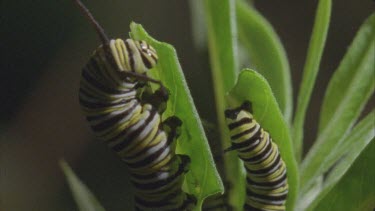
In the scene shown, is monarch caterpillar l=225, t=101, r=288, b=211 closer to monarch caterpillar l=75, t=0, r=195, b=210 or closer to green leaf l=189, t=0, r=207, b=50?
monarch caterpillar l=75, t=0, r=195, b=210

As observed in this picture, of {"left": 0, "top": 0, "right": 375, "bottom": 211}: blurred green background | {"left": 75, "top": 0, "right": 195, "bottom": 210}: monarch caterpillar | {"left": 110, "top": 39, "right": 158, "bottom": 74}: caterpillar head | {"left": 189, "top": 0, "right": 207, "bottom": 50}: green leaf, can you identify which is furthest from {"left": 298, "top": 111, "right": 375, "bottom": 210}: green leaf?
{"left": 0, "top": 0, "right": 375, "bottom": 211}: blurred green background

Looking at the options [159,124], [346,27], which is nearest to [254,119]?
[159,124]

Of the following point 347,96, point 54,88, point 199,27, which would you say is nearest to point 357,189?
point 347,96

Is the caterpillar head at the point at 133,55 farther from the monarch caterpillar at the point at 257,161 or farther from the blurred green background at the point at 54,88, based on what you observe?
the blurred green background at the point at 54,88

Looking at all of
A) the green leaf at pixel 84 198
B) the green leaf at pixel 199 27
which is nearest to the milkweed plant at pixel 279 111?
the green leaf at pixel 84 198

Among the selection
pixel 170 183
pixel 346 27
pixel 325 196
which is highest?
pixel 170 183

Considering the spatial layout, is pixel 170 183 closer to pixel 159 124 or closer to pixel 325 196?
pixel 159 124
